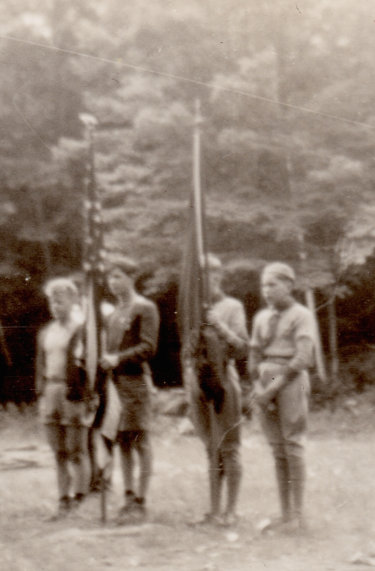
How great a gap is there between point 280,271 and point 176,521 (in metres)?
1.23

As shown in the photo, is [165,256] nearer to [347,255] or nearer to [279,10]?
[347,255]

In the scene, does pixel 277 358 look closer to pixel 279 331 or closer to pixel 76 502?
pixel 279 331

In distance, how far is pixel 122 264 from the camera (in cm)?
328

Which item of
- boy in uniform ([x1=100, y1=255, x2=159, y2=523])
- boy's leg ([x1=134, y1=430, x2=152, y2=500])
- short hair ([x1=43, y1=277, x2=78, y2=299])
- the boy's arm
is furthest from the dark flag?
the boy's arm

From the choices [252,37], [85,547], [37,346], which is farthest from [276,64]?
[85,547]

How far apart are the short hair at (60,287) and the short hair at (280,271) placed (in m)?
0.89

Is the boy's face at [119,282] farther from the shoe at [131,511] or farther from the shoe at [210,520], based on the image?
the shoe at [210,520]

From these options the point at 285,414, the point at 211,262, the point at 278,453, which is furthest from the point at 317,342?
the point at 211,262

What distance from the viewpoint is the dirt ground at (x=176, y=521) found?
9.93ft

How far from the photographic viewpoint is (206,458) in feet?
11.0

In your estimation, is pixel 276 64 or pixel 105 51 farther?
pixel 276 64

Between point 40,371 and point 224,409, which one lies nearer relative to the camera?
point 40,371

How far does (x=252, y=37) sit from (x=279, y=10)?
0.19 m

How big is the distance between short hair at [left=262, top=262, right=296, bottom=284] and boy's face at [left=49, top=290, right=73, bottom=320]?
2.98 ft
